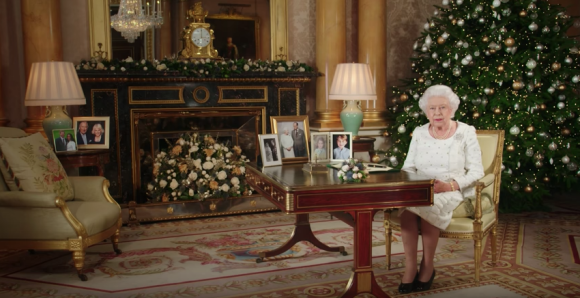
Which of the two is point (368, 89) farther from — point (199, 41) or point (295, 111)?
point (199, 41)

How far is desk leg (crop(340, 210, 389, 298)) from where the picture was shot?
3.34 m

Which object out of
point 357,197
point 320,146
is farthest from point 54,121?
point 357,197

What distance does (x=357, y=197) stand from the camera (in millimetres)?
3236

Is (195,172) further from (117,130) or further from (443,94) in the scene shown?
(443,94)

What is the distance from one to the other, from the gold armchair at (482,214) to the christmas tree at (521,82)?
143 cm

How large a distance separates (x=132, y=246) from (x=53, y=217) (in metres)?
1.11

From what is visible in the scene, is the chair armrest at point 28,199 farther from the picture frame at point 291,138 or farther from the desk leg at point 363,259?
the desk leg at point 363,259

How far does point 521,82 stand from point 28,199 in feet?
15.6

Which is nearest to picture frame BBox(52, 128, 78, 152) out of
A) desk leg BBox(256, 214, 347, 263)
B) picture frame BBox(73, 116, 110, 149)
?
picture frame BBox(73, 116, 110, 149)

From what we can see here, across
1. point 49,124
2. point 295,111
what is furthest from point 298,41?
point 49,124

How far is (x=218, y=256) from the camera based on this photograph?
4746mm

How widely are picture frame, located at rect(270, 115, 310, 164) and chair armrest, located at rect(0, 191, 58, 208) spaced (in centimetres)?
170

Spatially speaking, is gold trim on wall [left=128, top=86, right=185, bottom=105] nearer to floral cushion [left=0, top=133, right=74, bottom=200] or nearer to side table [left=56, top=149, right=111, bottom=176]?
side table [left=56, top=149, right=111, bottom=176]

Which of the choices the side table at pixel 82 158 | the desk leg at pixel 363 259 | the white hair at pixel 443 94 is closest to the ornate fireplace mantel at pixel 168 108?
the side table at pixel 82 158
